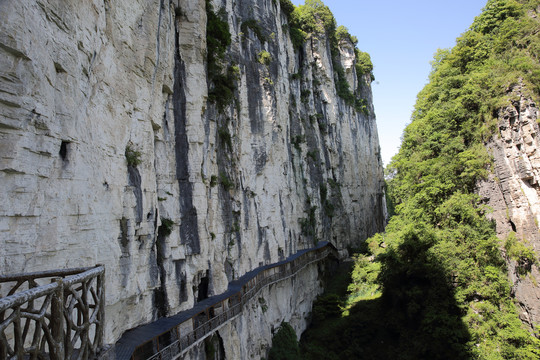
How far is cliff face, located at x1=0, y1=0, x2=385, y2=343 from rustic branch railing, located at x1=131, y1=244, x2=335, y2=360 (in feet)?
2.74

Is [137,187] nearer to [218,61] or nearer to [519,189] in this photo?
[218,61]

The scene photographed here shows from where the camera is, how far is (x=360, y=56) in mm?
59656

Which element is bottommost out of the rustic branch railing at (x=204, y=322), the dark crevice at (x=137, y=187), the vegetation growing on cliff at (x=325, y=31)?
the rustic branch railing at (x=204, y=322)

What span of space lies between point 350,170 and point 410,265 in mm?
26172

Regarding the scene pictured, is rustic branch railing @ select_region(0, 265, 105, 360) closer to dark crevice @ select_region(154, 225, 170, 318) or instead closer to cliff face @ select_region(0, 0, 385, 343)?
cliff face @ select_region(0, 0, 385, 343)

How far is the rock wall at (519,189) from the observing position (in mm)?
18469

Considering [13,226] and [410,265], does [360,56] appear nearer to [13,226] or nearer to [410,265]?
[410,265]

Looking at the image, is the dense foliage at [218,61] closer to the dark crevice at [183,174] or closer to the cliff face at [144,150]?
the cliff face at [144,150]

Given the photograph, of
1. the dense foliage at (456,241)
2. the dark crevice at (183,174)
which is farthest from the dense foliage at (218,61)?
the dense foliage at (456,241)

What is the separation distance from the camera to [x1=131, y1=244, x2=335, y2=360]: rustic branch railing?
37.9ft

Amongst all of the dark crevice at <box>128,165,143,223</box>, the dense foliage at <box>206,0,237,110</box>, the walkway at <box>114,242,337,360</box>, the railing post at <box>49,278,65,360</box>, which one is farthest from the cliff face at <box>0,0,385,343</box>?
the railing post at <box>49,278,65,360</box>

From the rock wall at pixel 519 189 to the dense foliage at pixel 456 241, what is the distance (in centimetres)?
43

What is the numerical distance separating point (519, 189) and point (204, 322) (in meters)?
19.4

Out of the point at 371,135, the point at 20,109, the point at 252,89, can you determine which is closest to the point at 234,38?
the point at 252,89
